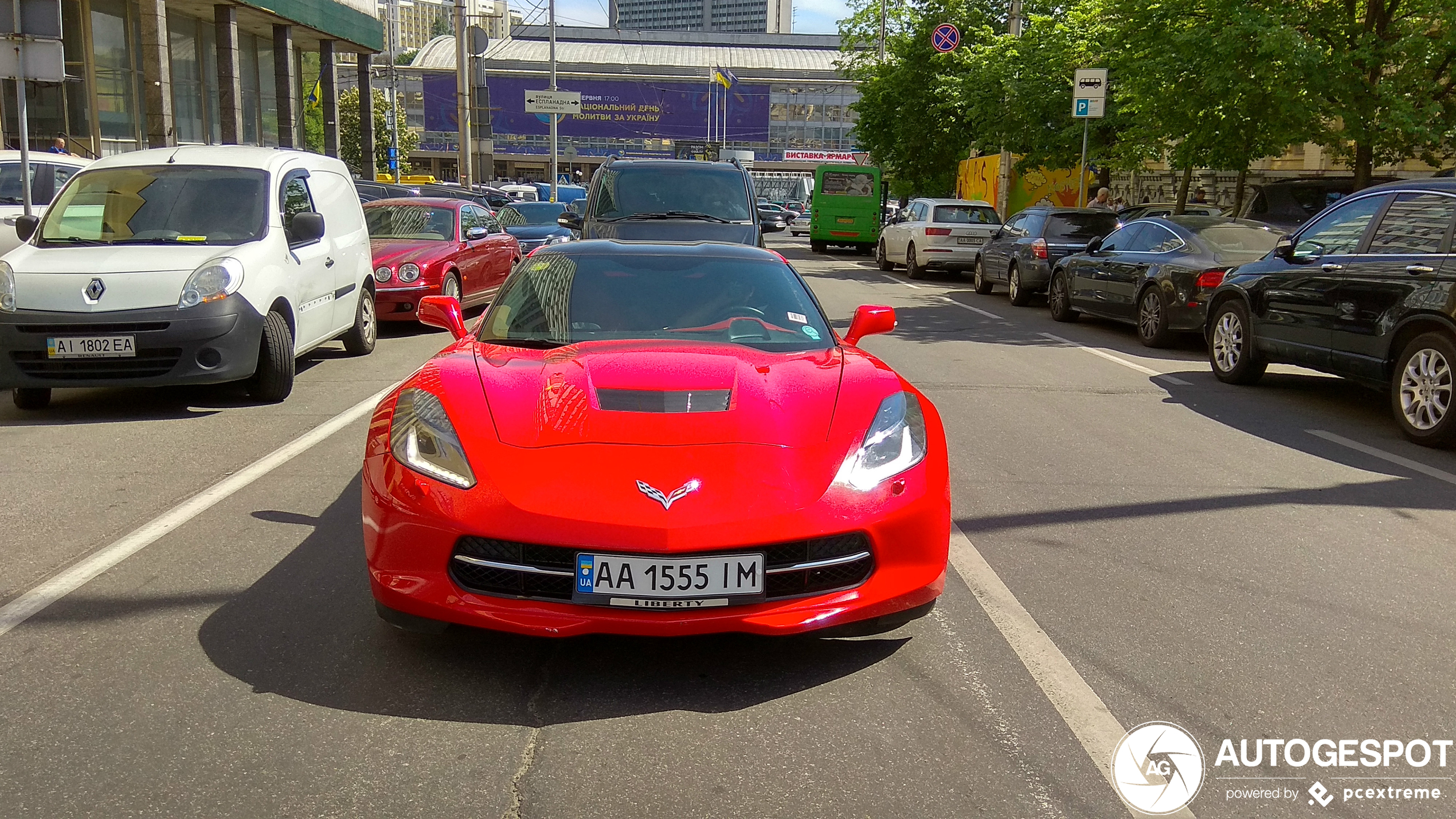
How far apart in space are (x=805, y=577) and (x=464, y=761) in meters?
1.08

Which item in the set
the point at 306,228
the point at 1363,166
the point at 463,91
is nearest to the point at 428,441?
the point at 306,228

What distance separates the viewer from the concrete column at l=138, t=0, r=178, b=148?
25.8 meters

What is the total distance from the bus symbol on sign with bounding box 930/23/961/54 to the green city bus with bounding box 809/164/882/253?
4838 millimetres

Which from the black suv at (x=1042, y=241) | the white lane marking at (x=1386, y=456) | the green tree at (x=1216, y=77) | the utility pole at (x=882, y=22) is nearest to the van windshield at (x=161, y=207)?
the white lane marking at (x=1386, y=456)

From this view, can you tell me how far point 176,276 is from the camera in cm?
815

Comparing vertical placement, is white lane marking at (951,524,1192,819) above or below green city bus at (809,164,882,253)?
below

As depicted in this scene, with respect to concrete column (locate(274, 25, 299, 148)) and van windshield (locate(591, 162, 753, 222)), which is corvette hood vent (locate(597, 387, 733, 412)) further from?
concrete column (locate(274, 25, 299, 148))

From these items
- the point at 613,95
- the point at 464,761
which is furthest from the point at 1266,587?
the point at 613,95

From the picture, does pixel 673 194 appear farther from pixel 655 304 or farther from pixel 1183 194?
pixel 1183 194

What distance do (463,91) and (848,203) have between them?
439 inches

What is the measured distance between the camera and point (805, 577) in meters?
3.66

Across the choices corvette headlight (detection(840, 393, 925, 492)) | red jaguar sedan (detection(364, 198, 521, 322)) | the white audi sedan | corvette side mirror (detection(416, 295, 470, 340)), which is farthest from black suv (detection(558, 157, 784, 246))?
the white audi sedan

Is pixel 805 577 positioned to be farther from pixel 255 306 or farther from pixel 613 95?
pixel 613 95

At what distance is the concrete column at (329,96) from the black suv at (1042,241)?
22687 millimetres
